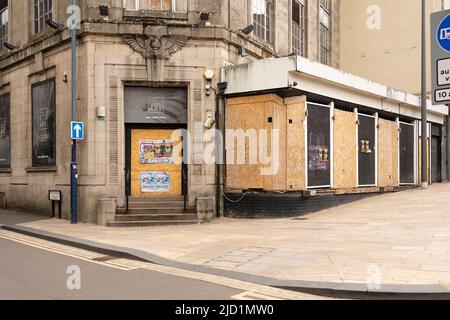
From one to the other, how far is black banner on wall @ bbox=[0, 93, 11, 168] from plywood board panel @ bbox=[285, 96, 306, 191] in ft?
36.5

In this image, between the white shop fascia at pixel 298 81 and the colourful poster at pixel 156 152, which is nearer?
the white shop fascia at pixel 298 81

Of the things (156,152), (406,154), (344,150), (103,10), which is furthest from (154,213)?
(406,154)

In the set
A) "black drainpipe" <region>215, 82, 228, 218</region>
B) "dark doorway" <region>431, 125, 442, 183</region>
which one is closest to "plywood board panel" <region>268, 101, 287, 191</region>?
"black drainpipe" <region>215, 82, 228, 218</region>

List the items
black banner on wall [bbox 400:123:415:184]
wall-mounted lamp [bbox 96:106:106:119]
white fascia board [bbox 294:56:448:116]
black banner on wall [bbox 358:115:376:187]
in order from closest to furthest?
1. white fascia board [bbox 294:56:448:116]
2. wall-mounted lamp [bbox 96:106:106:119]
3. black banner on wall [bbox 358:115:376:187]
4. black banner on wall [bbox 400:123:415:184]

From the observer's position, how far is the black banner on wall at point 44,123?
1555 centimetres

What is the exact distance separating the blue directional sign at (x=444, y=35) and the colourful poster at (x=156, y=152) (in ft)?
31.7

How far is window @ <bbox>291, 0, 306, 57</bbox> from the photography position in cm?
2091

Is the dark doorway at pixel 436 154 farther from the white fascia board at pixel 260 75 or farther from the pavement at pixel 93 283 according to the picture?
the pavement at pixel 93 283

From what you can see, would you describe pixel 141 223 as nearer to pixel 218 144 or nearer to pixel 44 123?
pixel 218 144

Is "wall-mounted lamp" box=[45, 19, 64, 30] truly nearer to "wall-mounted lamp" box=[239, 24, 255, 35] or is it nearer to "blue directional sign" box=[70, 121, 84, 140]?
"blue directional sign" box=[70, 121, 84, 140]

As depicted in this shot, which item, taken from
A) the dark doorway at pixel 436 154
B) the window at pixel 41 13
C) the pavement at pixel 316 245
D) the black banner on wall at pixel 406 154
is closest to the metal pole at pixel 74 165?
the pavement at pixel 316 245

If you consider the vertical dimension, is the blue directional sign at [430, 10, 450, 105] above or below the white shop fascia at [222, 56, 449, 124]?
below
